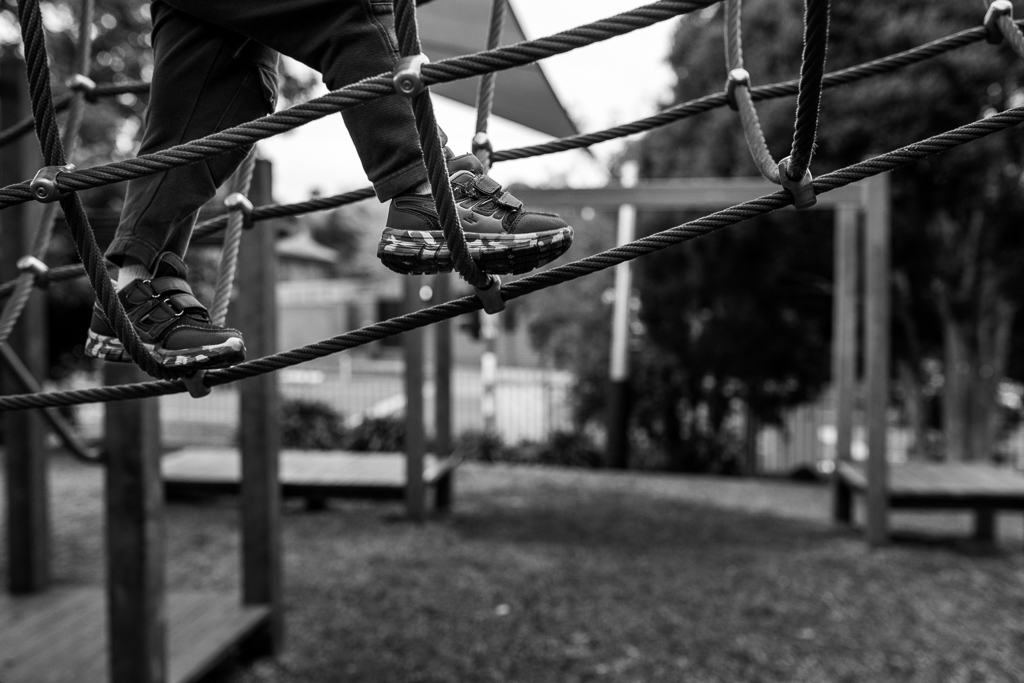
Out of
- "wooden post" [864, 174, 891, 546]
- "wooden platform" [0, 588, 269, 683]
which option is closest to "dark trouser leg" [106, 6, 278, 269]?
"wooden platform" [0, 588, 269, 683]

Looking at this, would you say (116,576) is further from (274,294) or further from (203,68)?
(203,68)

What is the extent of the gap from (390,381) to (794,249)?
943 centimetres

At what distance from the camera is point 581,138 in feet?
6.08

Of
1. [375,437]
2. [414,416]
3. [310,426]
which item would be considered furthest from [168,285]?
[310,426]

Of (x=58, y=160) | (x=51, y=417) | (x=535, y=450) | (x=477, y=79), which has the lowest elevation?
(x=535, y=450)

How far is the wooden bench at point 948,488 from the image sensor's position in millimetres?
4906

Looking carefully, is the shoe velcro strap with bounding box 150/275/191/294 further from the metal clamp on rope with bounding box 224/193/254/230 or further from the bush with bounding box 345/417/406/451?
the bush with bounding box 345/417/406/451

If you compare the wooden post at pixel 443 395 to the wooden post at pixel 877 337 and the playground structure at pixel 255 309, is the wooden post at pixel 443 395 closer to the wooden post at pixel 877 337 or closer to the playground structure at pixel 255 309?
the playground structure at pixel 255 309

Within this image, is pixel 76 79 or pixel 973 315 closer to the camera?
pixel 76 79

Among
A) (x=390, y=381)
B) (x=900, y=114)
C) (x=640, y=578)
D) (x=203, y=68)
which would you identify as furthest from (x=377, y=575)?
(x=390, y=381)

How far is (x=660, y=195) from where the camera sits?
5.05m

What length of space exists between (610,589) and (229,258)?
3.00m

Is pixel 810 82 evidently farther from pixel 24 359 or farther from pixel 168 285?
pixel 24 359

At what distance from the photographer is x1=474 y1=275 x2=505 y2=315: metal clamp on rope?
4.04 feet
